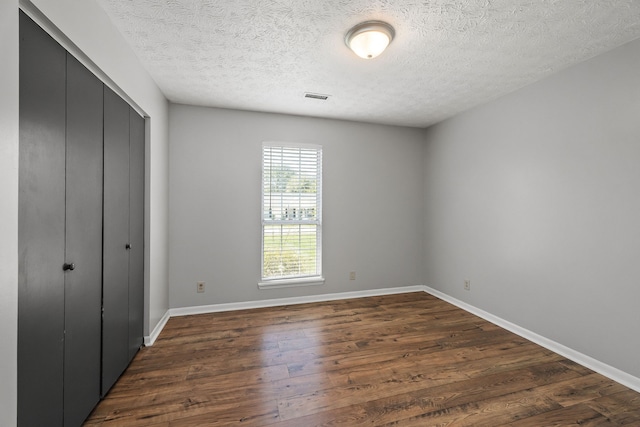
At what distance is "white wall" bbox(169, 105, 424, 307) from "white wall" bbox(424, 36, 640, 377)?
802mm

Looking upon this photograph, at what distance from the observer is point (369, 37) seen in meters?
1.84

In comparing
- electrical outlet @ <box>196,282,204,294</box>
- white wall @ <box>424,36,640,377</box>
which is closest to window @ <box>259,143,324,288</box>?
electrical outlet @ <box>196,282,204,294</box>

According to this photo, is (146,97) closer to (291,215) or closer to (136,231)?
(136,231)

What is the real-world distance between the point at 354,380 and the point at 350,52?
257cm

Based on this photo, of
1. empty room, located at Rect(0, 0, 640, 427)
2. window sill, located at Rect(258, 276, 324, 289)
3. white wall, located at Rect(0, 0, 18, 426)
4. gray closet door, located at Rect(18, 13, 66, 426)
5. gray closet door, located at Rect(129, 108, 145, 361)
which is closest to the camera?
white wall, located at Rect(0, 0, 18, 426)

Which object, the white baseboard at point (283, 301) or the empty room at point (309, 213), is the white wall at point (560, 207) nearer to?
the empty room at point (309, 213)

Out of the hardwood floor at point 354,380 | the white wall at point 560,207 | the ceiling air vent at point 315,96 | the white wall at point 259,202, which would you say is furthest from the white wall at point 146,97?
the white wall at point 560,207

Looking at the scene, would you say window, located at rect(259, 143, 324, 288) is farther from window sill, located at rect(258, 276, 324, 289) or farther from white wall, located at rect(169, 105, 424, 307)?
white wall, located at rect(169, 105, 424, 307)

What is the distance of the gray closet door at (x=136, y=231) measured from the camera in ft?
7.07

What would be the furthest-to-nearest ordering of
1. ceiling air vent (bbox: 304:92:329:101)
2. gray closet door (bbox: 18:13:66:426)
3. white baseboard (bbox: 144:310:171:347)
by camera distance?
1. ceiling air vent (bbox: 304:92:329:101)
2. white baseboard (bbox: 144:310:171:347)
3. gray closet door (bbox: 18:13:66:426)

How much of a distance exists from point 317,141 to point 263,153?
0.77 metres

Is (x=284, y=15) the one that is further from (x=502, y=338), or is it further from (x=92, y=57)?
(x=502, y=338)

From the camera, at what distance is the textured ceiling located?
1.67m

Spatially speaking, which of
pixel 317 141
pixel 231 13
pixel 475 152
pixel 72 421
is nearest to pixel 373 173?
pixel 317 141
